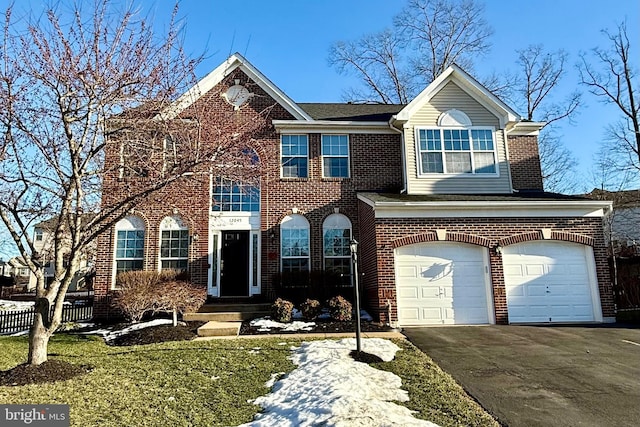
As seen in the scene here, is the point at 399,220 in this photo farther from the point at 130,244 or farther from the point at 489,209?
the point at 130,244

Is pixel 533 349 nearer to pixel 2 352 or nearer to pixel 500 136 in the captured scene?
pixel 500 136

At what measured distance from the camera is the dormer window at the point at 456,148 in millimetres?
13969

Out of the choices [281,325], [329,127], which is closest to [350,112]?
[329,127]

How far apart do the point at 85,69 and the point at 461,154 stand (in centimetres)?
1140

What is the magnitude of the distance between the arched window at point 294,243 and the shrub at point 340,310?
8.67ft

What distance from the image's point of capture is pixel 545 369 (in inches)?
Result: 275

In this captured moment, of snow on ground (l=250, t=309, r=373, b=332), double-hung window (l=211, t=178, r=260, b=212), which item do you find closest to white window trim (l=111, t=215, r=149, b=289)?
double-hung window (l=211, t=178, r=260, b=212)

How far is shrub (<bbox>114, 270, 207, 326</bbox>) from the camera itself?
11445 mm

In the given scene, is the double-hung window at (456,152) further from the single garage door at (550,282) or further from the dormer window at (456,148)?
the single garage door at (550,282)

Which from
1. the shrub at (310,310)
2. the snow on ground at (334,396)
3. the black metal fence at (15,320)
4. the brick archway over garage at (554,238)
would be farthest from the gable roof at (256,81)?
the snow on ground at (334,396)

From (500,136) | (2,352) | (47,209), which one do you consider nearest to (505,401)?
(47,209)

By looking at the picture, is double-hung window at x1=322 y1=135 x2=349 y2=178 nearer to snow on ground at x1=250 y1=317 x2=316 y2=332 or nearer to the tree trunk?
snow on ground at x1=250 y1=317 x2=316 y2=332

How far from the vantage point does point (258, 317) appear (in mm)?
11875

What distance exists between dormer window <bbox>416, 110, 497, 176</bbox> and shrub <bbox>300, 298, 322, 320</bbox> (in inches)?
226
